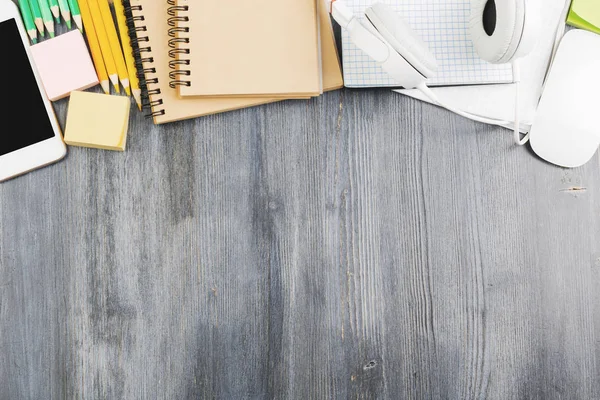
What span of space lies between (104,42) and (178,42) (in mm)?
119

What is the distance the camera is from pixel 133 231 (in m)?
0.71

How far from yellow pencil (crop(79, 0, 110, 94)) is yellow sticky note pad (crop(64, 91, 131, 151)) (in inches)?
1.2

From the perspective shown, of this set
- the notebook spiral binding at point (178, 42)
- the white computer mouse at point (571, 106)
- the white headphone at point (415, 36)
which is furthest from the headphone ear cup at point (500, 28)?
the notebook spiral binding at point (178, 42)

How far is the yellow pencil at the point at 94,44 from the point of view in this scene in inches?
27.5

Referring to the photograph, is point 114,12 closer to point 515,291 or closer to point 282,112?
point 282,112

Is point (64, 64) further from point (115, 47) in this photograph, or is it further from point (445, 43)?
point (445, 43)

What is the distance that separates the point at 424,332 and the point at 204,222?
38cm

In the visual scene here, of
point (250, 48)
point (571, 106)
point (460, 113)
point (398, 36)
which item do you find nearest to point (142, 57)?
point (250, 48)

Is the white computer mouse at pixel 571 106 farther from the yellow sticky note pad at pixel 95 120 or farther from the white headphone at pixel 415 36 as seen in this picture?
the yellow sticky note pad at pixel 95 120

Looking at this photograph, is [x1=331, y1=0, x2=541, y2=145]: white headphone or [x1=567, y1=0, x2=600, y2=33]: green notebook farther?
[x1=567, y1=0, x2=600, y2=33]: green notebook

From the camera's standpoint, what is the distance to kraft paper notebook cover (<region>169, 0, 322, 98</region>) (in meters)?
0.68

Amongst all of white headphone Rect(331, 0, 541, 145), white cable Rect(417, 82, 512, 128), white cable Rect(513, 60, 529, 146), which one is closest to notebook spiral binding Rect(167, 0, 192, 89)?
white headphone Rect(331, 0, 541, 145)

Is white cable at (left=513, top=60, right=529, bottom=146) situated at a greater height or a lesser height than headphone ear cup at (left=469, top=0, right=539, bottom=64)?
lesser

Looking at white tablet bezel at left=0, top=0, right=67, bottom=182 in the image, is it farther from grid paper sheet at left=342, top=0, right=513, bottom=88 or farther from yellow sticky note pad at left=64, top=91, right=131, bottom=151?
grid paper sheet at left=342, top=0, right=513, bottom=88
